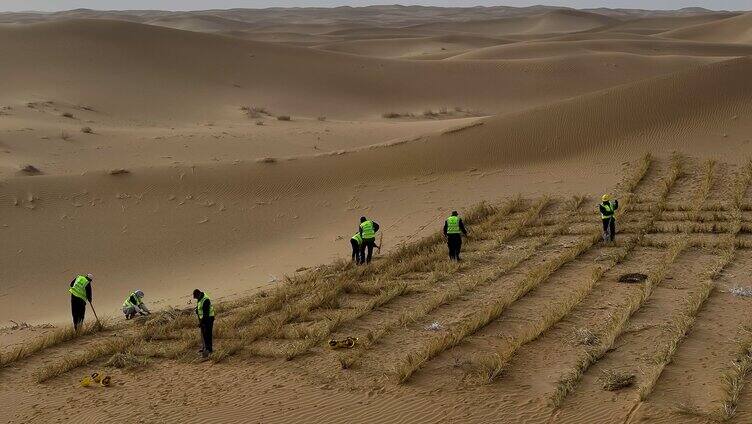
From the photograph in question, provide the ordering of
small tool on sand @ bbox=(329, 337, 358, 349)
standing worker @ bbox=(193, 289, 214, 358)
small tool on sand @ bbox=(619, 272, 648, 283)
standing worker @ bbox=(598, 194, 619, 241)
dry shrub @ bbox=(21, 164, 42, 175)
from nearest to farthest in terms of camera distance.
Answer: standing worker @ bbox=(193, 289, 214, 358) < small tool on sand @ bbox=(329, 337, 358, 349) < small tool on sand @ bbox=(619, 272, 648, 283) < standing worker @ bbox=(598, 194, 619, 241) < dry shrub @ bbox=(21, 164, 42, 175)

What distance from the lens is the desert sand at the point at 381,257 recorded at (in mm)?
10281

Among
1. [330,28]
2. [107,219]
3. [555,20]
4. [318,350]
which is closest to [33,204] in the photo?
[107,219]

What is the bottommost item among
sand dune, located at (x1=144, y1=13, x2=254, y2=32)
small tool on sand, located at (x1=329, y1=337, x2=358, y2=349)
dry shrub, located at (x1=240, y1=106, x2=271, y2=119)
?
small tool on sand, located at (x1=329, y1=337, x2=358, y2=349)

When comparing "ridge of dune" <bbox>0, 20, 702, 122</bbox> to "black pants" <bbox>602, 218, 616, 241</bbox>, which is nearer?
"black pants" <bbox>602, 218, 616, 241</bbox>

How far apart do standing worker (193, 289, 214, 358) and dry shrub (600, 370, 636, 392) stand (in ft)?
16.4

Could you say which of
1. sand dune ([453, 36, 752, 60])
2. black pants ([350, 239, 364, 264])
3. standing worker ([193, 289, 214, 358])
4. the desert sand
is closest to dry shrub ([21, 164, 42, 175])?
the desert sand

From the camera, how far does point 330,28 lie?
118750 mm

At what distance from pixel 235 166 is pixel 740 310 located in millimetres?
14434

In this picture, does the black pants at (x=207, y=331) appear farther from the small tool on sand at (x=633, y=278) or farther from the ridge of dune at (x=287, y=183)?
the small tool on sand at (x=633, y=278)

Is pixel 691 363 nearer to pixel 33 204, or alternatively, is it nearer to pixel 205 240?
pixel 205 240

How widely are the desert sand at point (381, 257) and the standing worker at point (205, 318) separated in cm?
24

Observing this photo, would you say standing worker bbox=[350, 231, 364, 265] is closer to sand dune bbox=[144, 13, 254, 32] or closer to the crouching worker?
the crouching worker

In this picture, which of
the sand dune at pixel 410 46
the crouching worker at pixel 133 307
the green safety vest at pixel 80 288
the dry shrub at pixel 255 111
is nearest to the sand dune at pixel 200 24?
the sand dune at pixel 410 46

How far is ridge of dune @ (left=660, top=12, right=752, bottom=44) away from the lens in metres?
78.5
